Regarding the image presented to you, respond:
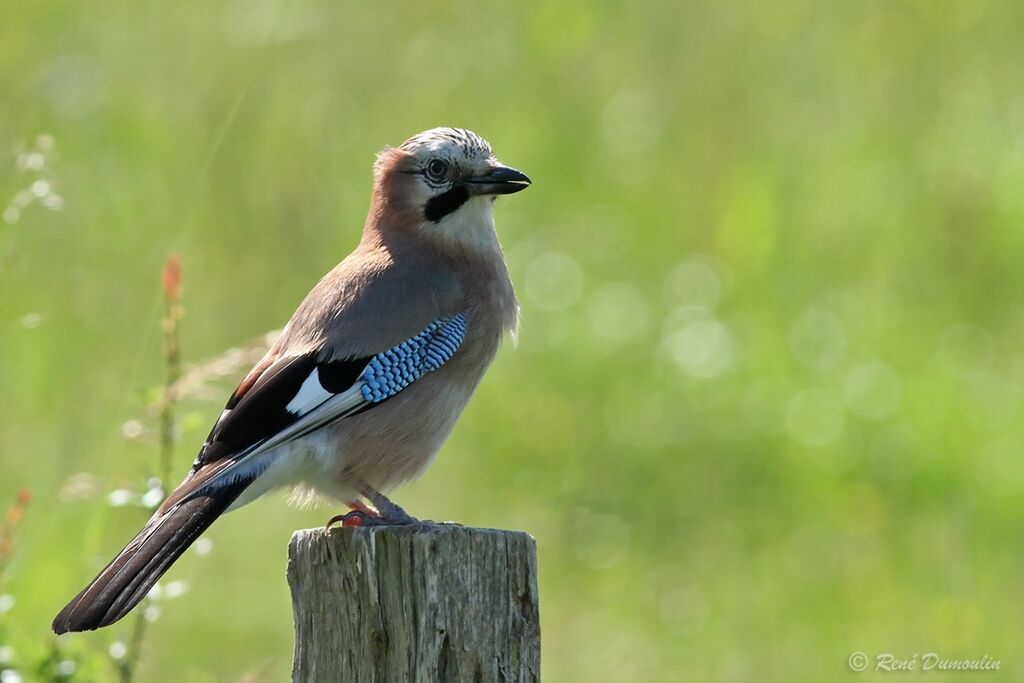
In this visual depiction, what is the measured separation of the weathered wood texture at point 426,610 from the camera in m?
3.99

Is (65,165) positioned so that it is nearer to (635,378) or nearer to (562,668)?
(635,378)

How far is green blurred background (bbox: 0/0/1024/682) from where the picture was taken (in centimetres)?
859

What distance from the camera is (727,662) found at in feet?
27.0

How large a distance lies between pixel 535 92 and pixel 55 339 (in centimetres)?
425

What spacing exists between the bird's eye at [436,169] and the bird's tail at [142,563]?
167cm

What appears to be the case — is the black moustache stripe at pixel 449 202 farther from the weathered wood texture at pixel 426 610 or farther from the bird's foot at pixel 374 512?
the weathered wood texture at pixel 426 610

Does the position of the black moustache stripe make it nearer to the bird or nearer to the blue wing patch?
the bird

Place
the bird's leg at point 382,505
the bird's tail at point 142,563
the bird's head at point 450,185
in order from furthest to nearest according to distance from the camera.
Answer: the bird's head at point 450,185, the bird's leg at point 382,505, the bird's tail at point 142,563

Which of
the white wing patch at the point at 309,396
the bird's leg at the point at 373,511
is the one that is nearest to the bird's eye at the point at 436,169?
the white wing patch at the point at 309,396

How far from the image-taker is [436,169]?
602 cm

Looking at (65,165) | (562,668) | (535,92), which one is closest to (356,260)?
(562,668)

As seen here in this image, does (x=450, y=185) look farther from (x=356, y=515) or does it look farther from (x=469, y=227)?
(x=356, y=515)

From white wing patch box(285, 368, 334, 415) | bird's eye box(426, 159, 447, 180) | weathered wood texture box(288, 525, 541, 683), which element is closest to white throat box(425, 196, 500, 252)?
bird's eye box(426, 159, 447, 180)

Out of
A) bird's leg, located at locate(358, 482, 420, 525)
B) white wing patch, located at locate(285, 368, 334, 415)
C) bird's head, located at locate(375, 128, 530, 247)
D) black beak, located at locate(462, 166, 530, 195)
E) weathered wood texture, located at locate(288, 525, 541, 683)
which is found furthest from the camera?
bird's head, located at locate(375, 128, 530, 247)
